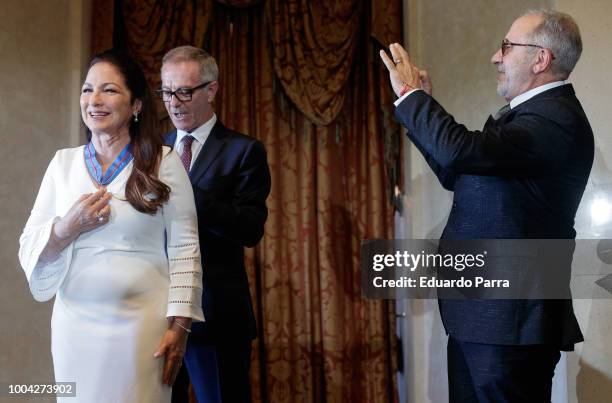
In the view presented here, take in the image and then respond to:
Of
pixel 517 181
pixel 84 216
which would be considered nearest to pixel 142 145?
pixel 84 216

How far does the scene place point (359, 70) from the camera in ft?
11.2

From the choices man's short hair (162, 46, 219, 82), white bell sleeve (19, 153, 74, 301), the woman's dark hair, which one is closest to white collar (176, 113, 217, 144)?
man's short hair (162, 46, 219, 82)

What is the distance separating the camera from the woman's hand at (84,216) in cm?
157

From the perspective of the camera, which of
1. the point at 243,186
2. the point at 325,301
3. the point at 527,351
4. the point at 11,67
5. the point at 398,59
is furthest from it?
the point at 325,301

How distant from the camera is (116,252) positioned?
5.31ft

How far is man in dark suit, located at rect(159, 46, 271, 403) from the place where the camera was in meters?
2.01

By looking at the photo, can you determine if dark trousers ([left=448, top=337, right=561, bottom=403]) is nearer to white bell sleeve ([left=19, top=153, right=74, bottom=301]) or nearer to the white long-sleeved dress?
the white long-sleeved dress

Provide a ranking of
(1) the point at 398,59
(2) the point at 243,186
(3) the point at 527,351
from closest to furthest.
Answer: (3) the point at 527,351 < (1) the point at 398,59 < (2) the point at 243,186

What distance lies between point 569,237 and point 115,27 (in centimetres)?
251

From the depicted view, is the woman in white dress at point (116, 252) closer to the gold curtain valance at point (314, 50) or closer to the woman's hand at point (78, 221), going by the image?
the woman's hand at point (78, 221)

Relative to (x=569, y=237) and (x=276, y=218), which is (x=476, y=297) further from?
(x=276, y=218)

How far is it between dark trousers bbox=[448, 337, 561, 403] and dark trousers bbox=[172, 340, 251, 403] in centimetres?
69

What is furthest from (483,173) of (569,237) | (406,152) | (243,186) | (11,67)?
(11,67)

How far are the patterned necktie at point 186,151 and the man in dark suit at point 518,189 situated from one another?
29.6 inches
